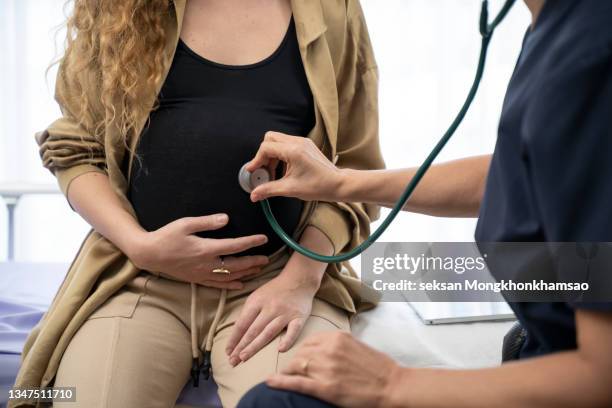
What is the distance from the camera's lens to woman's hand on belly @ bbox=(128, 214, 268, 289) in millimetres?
1257

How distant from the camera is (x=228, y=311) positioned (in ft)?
4.40

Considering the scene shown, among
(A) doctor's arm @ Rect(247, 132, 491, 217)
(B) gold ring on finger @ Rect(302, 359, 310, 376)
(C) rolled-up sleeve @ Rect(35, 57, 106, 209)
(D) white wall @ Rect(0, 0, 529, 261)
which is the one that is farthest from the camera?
(D) white wall @ Rect(0, 0, 529, 261)

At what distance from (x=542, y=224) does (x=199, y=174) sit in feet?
2.32

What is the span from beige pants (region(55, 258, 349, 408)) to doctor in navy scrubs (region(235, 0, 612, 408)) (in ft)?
1.30

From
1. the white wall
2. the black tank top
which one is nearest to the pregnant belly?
the black tank top

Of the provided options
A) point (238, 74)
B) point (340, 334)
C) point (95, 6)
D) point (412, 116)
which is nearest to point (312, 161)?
point (238, 74)

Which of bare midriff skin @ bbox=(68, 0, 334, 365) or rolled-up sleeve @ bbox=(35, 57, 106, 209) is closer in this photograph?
bare midriff skin @ bbox=(68, 0, 334, 365)

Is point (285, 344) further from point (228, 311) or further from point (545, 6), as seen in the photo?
point (545, 6)

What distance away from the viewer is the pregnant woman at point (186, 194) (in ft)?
4.12

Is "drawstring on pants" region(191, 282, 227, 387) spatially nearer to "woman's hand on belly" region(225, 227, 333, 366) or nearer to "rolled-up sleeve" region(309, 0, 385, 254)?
"woman's hand on belly" region(225, 227, 333, 366)

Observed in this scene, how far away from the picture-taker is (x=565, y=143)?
0.70 metres

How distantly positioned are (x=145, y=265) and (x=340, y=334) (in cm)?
57

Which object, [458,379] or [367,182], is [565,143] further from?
[367,182]

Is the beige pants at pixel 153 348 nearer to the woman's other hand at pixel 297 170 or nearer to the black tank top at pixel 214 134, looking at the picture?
the black tank top at pixel 214 134
